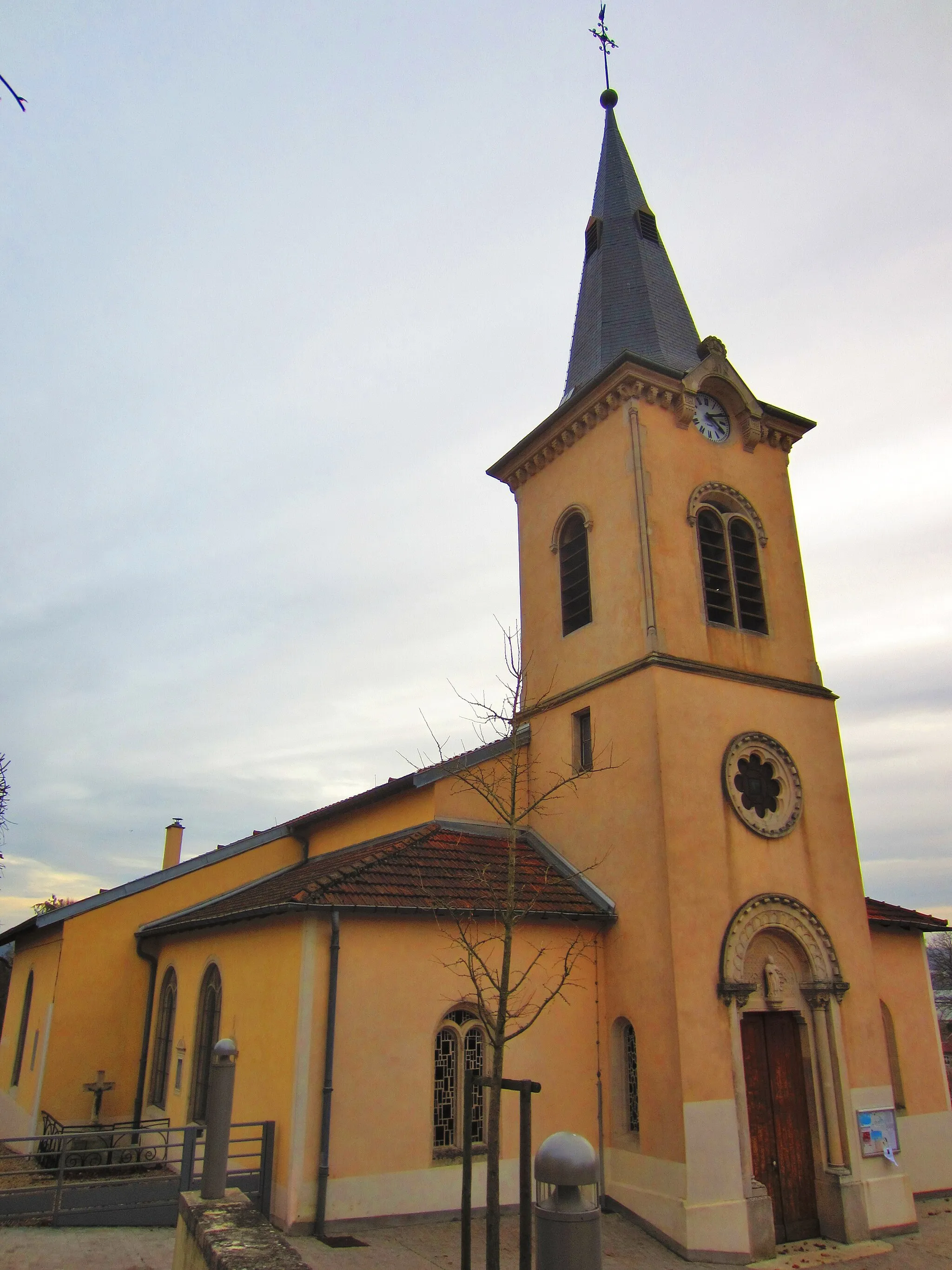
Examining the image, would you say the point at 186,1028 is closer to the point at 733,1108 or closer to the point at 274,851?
the point at 274,851

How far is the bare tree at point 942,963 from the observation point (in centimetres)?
7875

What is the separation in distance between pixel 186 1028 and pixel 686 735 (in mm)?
10037

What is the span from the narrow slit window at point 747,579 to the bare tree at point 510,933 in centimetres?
385

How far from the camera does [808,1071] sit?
1323 centimetres

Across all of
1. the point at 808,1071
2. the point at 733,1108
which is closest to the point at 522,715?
the point at 733,1108

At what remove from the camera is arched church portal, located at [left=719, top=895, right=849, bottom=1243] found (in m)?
12.4

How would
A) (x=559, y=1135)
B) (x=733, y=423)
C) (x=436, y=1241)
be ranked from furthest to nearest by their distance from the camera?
1. (x=733, y=423)
2. (x=436, y=1241)
3. (x=559, y=1135)

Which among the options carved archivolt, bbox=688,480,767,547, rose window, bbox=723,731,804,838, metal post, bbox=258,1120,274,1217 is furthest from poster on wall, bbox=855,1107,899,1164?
carved archivolt, bbox=688,480,767,547

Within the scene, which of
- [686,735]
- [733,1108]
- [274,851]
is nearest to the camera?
[733,1108]

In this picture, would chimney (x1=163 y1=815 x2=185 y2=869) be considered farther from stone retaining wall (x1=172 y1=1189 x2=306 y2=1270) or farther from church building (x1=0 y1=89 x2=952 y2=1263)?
stone retaining wall (x1=172 y1=1189 x2=306 y2=1270)

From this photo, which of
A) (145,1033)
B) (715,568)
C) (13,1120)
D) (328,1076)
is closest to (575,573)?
(715,568)

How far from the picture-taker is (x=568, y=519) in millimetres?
17641

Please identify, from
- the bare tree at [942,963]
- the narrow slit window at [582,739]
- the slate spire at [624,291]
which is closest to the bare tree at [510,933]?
the narrow slit window at [582,739]

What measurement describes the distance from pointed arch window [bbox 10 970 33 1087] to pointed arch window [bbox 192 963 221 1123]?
7198mm
